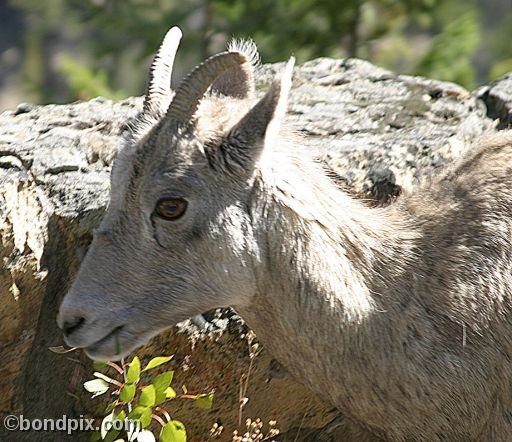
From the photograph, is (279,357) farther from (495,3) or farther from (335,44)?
→ (495,3)

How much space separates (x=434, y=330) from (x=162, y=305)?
3.77 ft

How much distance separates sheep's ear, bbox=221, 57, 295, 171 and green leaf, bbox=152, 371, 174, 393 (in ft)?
3.34

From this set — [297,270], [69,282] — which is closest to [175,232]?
[297,270]

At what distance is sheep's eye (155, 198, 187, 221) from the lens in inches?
179

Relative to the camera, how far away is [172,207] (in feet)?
14.9

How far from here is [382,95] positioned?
22.4 ft

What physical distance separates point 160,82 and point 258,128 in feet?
2.14

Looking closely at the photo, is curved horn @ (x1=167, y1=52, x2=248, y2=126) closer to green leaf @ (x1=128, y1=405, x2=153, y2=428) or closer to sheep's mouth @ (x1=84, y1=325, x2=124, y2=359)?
sheep's mouth @ (x1=84, y1=325, x2=124, y2=359)

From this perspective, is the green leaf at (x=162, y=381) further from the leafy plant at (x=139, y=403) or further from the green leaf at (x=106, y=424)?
the green leaf at (x=106, y=424)

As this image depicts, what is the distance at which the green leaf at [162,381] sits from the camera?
4.91 meters

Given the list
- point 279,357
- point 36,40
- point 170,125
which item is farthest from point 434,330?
point 36,40

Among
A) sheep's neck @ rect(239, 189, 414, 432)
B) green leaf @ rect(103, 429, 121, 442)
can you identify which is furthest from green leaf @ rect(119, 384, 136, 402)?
sheep's neck @ rect(239, 189, 414, 432)

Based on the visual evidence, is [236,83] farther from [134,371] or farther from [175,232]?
[134,371]

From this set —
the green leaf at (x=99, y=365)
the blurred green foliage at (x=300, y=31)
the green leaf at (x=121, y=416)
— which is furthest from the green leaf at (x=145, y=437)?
the blurred green foliage at (x=300, y=31)
